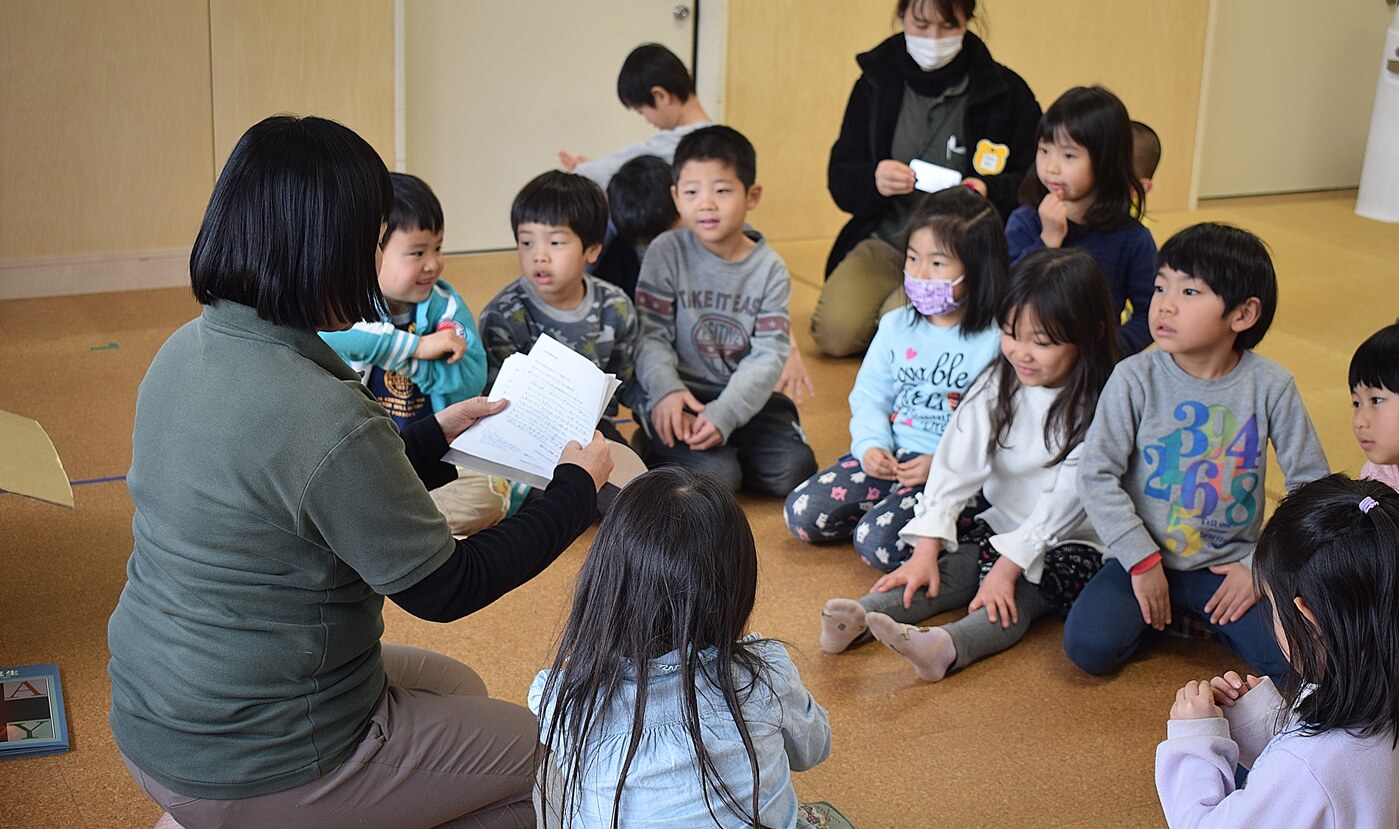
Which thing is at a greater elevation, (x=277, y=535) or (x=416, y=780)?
(x=277, y=535)

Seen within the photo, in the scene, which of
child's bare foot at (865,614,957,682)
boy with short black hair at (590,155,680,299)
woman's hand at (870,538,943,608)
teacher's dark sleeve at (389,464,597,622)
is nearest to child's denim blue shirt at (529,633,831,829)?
teacher's dark sleeve at (389,464,597,622)

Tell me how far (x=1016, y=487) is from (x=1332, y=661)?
48.5 inches

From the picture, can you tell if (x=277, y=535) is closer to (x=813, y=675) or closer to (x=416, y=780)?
(x=416, y=780)

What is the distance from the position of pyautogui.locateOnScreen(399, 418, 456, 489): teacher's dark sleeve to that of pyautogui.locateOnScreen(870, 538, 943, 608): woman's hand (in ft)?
3.12

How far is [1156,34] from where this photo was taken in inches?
233

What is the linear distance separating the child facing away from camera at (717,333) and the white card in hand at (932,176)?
0.81m

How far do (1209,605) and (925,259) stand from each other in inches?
33.1

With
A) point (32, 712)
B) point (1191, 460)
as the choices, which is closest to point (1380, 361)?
point (1191, 460)

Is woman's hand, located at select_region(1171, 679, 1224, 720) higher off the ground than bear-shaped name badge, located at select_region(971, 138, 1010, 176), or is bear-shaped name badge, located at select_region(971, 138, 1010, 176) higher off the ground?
bear-shaped name badge, located at select_region(971, 138, 1010, 176)

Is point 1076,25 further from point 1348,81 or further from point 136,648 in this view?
point 136,648

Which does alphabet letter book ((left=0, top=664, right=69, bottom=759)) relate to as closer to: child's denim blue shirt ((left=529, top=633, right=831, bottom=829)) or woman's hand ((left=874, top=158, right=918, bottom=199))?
child's denim blue shirt ((left=529, top=633, right=831, bottom=829))

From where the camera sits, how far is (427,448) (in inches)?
73.1

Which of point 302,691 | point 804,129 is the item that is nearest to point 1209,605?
point 302,691

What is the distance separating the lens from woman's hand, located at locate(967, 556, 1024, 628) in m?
2.41
